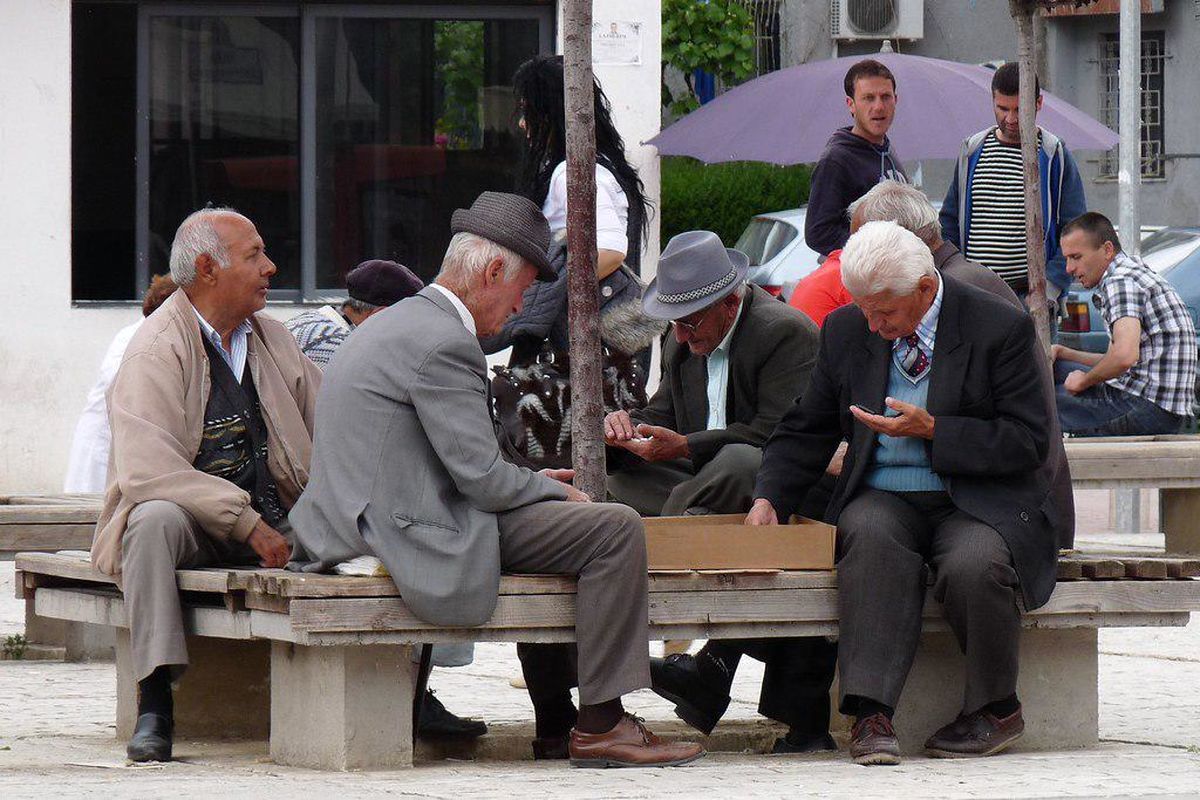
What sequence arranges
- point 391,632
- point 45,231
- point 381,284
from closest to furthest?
point 391,632
point 381,284
point 45,231

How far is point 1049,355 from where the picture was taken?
31.3 feet

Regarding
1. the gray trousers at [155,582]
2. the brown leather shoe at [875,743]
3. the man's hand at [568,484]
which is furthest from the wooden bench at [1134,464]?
the gray trousers at [155,582]

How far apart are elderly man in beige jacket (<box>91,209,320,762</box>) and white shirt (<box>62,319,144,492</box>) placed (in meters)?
1.87

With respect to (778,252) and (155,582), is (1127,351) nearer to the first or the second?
(155,582)

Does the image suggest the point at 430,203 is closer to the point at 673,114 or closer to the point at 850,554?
the point at 850,554

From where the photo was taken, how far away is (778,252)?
58.6ft

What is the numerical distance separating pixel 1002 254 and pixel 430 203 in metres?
4.23

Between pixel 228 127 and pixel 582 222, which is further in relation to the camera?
pixel 228 127

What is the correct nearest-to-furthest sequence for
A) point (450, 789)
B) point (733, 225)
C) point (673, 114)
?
point (450, 789) < point (733, 225) < point (673, 114)

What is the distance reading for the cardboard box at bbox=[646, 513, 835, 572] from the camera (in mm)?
5934

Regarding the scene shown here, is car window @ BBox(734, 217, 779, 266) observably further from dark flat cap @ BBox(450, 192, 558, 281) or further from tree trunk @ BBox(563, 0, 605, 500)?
dark flat cap @ BBox(450, 192, 558, 281)

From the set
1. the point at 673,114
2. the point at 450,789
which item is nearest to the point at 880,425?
the point at 450,789

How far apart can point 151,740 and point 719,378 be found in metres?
2.09

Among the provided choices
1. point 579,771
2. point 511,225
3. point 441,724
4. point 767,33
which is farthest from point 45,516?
point 767,33
